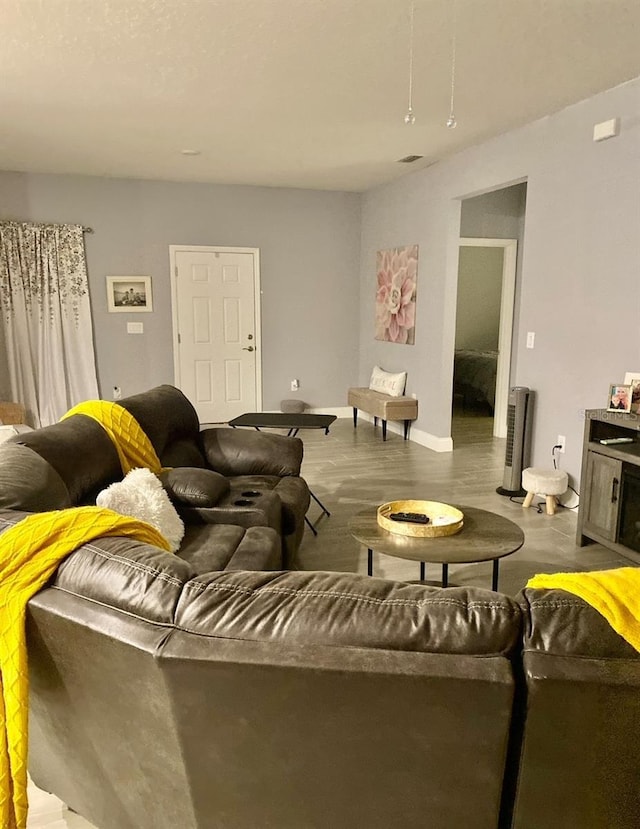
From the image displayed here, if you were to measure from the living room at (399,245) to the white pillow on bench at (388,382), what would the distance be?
0.45 ft

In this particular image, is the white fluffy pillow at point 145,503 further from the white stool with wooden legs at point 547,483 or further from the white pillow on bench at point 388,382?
the white pillow on bench at point 388,382

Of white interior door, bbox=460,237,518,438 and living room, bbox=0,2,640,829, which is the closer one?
living room, bbox=0,2,640,829

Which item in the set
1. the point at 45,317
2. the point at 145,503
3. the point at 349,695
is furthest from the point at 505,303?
the point at 349,695

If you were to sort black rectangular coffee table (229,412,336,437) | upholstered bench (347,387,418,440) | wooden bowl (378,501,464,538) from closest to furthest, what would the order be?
wooden bowl (378,501,464,538) → black rectangular coffee table (229,412,336,437) → upholstered bench (347,387,418,440)

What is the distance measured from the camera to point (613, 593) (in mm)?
1155

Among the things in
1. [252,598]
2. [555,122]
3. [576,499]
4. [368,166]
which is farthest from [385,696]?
[368,166]

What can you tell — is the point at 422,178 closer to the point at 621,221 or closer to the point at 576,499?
the point at 621,221

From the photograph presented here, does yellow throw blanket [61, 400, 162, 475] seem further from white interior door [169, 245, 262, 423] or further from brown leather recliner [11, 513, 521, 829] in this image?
white interior door [169, 245, 262, 423]

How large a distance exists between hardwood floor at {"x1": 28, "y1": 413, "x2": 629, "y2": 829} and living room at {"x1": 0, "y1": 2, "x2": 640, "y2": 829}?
32 millimetres

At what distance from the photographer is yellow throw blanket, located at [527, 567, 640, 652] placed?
109 cm

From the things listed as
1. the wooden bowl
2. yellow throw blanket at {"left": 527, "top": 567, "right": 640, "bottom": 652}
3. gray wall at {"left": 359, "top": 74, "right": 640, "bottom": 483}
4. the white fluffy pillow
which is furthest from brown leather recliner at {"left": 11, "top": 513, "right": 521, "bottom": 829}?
gray wall at {"left": 359, "top": 74, "right": 640, "bottom": 483}

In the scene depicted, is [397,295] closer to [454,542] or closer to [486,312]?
[486,312]

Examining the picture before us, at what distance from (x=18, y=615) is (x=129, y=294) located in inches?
242

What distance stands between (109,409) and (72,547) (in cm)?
175
